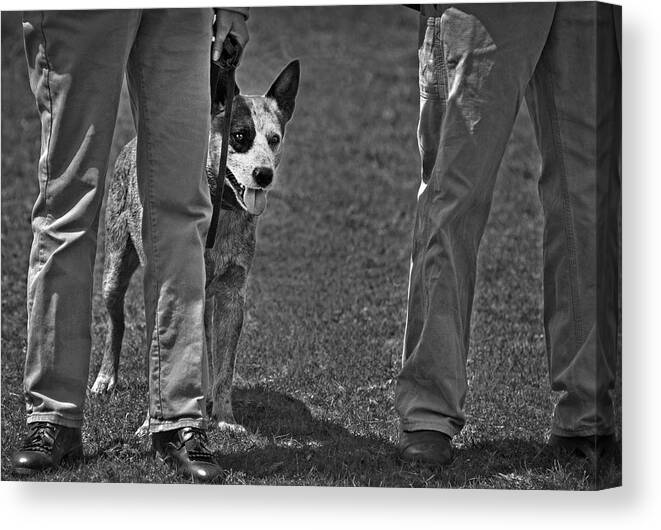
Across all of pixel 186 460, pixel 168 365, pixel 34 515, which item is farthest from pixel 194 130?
pixel 34 515

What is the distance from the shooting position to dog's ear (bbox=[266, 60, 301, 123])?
5.26 meters

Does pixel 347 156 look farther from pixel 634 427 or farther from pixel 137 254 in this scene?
pixel 634 427

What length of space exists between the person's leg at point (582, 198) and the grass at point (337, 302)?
0.27 metres

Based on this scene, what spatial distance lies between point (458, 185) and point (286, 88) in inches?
42.9

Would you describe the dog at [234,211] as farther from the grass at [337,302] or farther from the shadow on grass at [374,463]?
the shadow on grass at [374,463]

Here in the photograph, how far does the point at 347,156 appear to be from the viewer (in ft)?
26.0

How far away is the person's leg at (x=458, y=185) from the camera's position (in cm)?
444

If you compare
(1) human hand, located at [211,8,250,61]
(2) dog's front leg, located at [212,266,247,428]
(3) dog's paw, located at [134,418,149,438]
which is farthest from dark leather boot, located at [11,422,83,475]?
(1) human hand, located at [211,8,250,61]

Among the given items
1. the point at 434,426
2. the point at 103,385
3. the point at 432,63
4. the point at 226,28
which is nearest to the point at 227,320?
the point at 103,385

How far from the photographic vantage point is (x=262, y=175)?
5.18 m

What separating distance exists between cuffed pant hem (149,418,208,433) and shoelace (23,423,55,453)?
0.38m

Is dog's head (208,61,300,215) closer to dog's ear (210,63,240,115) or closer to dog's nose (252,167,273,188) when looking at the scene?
dog's nose (252,167,273,188)

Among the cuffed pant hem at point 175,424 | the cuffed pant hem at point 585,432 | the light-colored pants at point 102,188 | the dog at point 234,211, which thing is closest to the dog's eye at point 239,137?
the dog at point 234,211

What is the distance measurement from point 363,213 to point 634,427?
10.6ft
